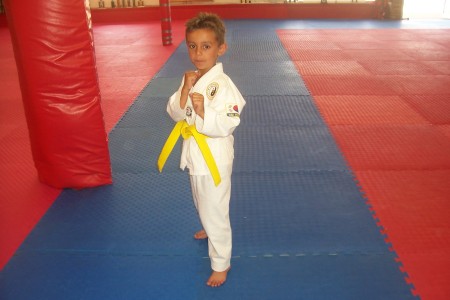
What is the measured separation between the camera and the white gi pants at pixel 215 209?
2264 mm

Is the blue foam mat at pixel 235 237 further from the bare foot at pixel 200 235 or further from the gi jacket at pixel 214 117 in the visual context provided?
the gi jacket at pixel 214 117

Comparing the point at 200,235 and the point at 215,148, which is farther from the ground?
the point at 215,148

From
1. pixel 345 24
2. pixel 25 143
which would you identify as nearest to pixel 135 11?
pixel 345 24

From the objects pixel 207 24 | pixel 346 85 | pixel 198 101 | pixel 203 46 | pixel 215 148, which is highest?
pixel 207 24

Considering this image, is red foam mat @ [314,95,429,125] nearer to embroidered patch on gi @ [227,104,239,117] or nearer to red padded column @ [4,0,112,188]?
red padded column @ [4,0,112,188]

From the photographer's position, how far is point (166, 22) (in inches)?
414

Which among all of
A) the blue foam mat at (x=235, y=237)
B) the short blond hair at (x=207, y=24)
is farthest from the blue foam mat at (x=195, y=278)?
the short blond hair at (x=207, y=24)

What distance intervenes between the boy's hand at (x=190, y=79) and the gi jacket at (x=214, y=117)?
4cm

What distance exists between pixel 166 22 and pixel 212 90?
902 cm

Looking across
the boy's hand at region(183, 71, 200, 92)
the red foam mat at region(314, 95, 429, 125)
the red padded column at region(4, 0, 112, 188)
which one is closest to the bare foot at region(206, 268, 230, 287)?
the boy's hand at region(183, 71, 200, 92)

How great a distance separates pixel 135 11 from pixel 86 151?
13.8 meters

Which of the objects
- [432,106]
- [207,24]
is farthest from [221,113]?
[432,106]

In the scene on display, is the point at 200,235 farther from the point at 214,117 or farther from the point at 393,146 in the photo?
the point at 393,146

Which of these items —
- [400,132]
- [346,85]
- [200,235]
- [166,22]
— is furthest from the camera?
[166,22]
